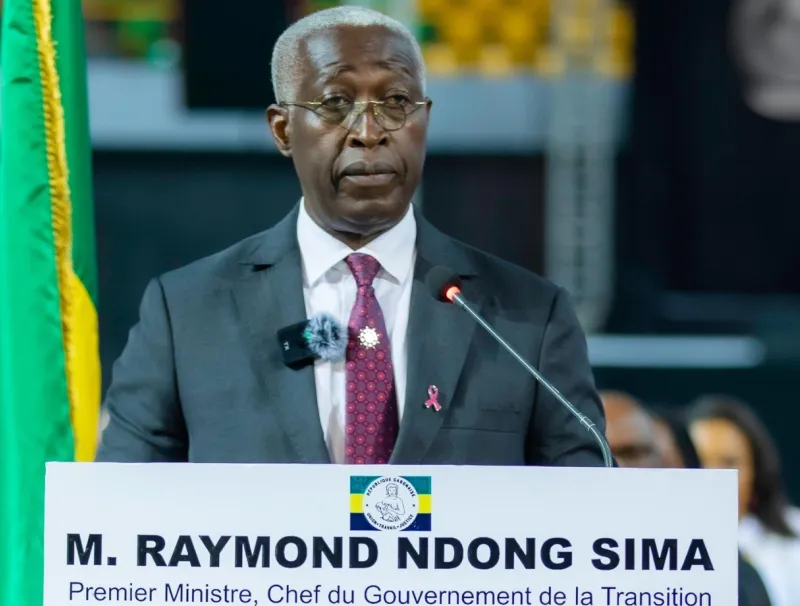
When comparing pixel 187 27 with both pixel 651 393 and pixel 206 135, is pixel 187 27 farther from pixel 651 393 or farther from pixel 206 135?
pixel 651 393

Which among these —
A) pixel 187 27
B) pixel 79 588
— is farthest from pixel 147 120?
pixel 79 588

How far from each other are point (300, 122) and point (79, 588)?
0.69 meters

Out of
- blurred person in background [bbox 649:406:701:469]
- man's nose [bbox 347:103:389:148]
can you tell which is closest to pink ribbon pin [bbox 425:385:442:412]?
man's nose [bbox 347:103:389:148]

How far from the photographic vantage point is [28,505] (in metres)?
2.32

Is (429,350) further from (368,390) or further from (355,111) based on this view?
(355,111)

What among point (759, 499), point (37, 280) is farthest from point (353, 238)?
point (759, 499)

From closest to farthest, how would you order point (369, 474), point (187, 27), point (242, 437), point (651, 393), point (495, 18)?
point (369, 474) → point (242, 437) → point (187, 27) → point (651, 393) → point (495, 18)

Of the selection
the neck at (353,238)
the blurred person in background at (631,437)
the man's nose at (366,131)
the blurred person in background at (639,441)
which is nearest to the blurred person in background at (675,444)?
the blurred person in background at (639,441)

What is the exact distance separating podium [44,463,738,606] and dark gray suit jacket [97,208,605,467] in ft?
0.63

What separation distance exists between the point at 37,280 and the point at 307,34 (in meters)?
0.69

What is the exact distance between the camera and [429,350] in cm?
197

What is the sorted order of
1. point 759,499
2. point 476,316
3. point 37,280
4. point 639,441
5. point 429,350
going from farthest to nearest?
point 759,499 → point 639,441 → point 37,280 → point 429,350 → point 476,316

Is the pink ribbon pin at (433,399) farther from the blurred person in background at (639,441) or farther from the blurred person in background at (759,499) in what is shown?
the blurred person in background at (759,499)

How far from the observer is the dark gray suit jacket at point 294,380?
194 cm
